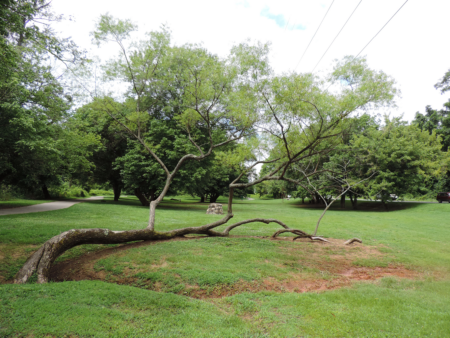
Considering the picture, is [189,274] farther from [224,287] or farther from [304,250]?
[304,250]

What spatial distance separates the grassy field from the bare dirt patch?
0.03 metres

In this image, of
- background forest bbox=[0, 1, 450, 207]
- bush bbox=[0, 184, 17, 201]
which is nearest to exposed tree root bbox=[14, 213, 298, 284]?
background forest bbox=[0, 1, 450, 207]

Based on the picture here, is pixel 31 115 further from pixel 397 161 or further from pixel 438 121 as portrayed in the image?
pixel 438 121

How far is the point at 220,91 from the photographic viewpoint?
8117 millimetres

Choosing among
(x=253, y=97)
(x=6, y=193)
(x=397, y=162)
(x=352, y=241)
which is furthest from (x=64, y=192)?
(x=397, y=162)

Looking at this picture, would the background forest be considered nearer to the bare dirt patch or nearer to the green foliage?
the green foliage

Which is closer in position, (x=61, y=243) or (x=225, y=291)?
(x=225, y=291)

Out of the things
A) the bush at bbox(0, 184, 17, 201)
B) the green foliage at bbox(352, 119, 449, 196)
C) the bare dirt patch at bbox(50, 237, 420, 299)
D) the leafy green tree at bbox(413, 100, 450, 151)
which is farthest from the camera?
the leafy green tree at bbox(413, 100, 450, 151)

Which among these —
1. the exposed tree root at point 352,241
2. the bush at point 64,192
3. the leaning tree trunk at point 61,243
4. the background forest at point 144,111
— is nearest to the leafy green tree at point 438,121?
the background forest at point 144,111

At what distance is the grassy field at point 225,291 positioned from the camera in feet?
10.5

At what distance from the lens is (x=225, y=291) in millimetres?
4684

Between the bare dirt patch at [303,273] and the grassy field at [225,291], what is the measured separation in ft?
0.10

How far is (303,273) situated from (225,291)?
216 cm

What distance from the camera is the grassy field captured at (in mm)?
3188
